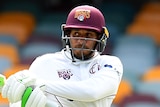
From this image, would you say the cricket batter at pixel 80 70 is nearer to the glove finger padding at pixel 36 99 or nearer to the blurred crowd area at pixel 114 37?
the glove finger padding at pixel 36 99

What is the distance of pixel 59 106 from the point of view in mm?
3094

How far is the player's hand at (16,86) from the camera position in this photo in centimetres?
281

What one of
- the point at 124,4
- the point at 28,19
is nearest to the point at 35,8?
the point at 28,19

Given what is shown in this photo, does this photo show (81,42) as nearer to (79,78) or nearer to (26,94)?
(79,78)

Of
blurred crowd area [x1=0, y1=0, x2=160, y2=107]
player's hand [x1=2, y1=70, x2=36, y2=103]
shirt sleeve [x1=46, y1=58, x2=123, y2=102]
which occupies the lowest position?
blurred crowd area [x1=0, y1=0, x2=160, y2=107]

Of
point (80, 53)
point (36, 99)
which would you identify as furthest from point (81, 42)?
point (36, 99)

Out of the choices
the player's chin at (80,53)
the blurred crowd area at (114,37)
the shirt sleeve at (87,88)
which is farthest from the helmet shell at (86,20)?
the blurred crowd area at (114,37)

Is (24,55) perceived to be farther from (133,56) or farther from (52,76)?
(52,76)

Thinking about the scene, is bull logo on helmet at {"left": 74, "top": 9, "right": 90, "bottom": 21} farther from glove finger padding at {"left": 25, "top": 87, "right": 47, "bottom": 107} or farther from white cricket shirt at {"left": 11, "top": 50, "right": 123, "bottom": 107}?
glove finger padding at {"left": 25, "top": 87, "right": 47, "bottom": 107}

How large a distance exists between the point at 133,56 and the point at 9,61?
117 centimetres

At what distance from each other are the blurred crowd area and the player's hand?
2.59 metres

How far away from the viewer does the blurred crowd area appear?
5895 millimetres

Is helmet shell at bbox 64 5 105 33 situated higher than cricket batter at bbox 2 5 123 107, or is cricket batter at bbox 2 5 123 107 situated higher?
helmet shell at bbox 64 5 105 33

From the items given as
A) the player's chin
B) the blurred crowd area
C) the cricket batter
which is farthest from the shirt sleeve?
the blurred crowd area
